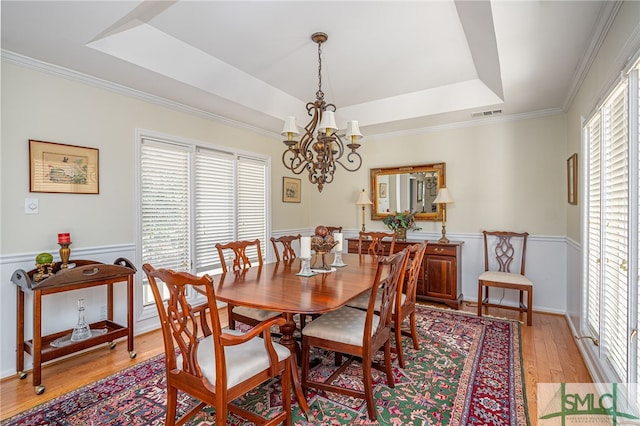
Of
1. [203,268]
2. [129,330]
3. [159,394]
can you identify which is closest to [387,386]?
[159,394]

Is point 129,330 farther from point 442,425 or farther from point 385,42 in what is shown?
point 385,42

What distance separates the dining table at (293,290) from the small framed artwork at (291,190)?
2430 mm

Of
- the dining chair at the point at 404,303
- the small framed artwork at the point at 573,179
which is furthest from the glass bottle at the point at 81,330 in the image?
the small framed artwork at the point at 573,179

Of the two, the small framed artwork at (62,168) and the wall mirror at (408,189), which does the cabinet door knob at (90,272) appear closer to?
the small framed artwork at (62,168)

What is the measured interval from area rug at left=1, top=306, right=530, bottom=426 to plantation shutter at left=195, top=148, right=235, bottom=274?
4.79 feet

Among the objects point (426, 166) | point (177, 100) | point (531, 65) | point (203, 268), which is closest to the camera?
point (531, 65)

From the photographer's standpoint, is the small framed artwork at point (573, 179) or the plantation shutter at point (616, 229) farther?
the small framed artwork at point (573, 179)

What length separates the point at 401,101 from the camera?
4125 millimetres

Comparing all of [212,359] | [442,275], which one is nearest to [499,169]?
[442,275]

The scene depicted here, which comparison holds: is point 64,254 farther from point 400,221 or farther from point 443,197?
point 443,197

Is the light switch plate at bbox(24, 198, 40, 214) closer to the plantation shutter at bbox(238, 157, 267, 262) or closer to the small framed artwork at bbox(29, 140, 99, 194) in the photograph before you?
the small framed artwork at bbox(29, 140, 99, 194)

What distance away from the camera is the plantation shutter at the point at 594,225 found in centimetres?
230

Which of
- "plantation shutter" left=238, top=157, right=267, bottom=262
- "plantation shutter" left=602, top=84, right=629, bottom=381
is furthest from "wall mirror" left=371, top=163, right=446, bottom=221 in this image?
"plantation shutter" left=602, top=84, right=629, bottom=381

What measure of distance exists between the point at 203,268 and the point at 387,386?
8.61 ft
